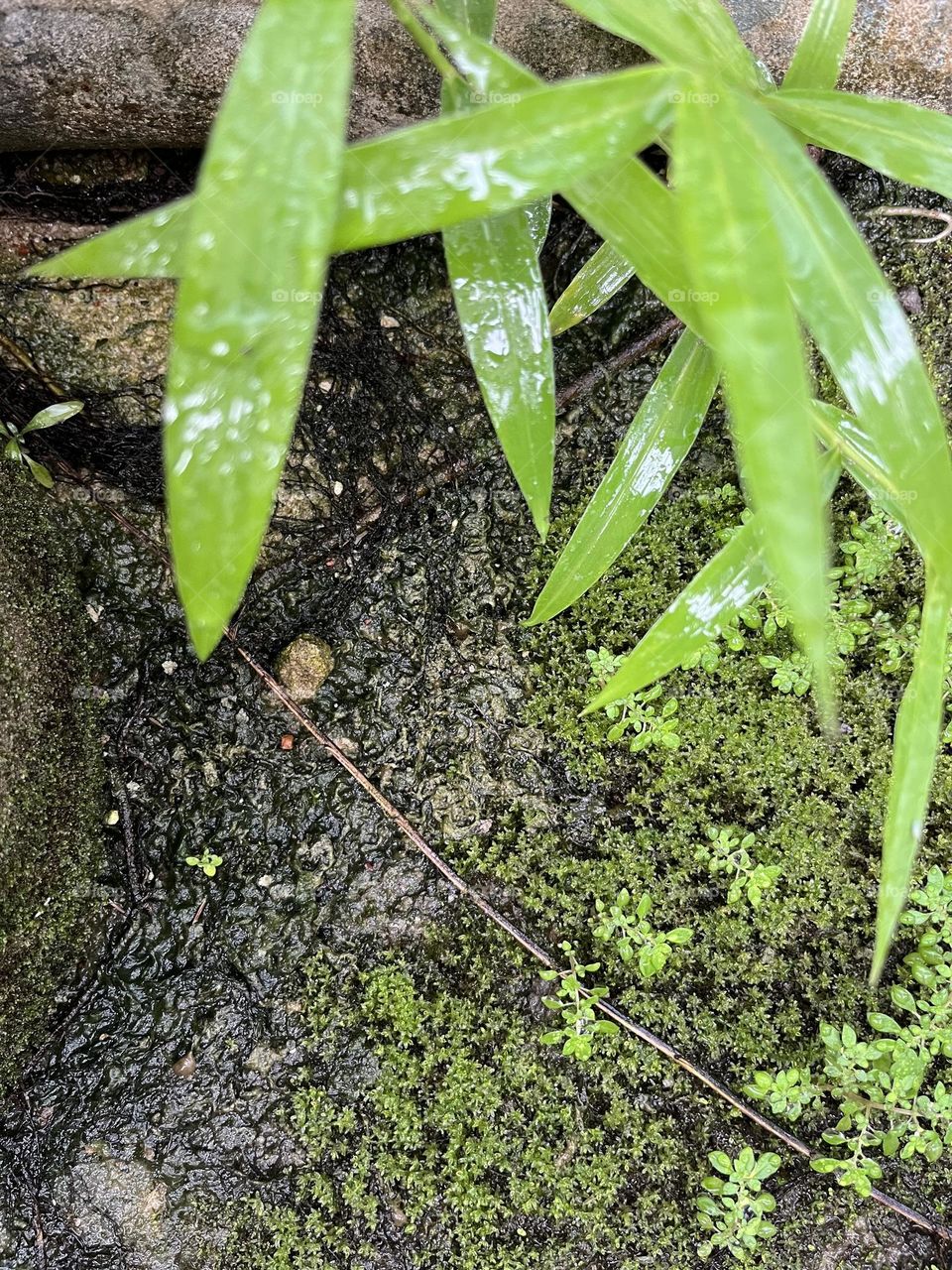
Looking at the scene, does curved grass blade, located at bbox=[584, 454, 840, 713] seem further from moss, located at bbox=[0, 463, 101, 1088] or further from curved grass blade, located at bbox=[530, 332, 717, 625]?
moss, located at bbox=[0, 463, 101, 1088]

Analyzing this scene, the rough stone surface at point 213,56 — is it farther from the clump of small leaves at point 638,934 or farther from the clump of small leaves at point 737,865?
the clump of small leaves at point 638,934

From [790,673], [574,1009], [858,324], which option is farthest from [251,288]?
[574,1009]

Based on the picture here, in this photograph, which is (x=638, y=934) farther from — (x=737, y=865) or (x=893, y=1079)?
(x=893, y=1079)

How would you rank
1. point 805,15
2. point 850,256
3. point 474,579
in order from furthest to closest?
point 474,579
point 805,15
point 850,256

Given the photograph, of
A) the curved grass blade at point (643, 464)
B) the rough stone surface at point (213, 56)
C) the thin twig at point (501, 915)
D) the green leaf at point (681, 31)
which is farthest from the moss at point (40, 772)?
the green leaf at point (681, 31)

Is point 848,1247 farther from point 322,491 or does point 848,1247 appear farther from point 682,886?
point 322,491

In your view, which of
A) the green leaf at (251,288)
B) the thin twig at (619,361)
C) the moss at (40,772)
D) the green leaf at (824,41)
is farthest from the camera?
the thin twig at (619,361)

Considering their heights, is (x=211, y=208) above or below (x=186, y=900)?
above

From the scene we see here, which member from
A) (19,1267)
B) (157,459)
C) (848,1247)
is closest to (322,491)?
(157,459)
